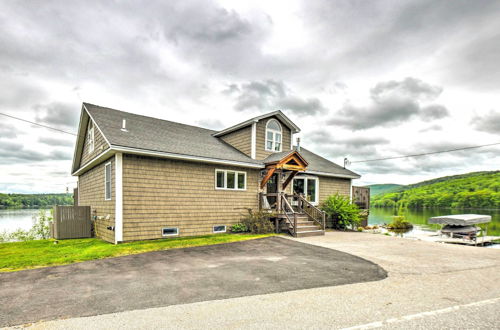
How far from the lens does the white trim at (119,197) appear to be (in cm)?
1038

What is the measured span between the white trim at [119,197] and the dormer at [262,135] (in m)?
6.86

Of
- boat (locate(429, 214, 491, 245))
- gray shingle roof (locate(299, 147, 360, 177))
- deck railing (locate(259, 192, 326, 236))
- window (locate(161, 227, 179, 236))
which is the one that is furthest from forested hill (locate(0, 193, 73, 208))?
boat (locate(429, 214, 491, 245))

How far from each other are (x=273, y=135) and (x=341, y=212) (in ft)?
20.4

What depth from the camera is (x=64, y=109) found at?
818 inches

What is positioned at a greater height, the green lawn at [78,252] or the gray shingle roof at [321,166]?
the gray shingle roof at [321,166]

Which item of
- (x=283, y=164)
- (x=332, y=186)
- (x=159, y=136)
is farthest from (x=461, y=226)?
(x=159, y=136)

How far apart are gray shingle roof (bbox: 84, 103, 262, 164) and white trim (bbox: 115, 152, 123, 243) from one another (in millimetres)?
711

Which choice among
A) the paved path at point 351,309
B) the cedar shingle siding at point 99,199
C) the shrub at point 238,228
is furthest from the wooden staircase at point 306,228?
the cedar shingle siding at point 99,199

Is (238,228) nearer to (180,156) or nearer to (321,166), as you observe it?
(180,156)

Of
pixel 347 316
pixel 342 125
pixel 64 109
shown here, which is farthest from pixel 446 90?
pixel 64 109

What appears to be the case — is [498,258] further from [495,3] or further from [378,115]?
[378,115]

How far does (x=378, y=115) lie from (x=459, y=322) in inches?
1062

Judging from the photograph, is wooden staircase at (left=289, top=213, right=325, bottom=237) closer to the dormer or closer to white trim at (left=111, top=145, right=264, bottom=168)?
white trim at (left=111, top=145, right=264, bottom=168)

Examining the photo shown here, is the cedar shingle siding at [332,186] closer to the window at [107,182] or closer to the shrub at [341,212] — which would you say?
the shrub at [341,212]
